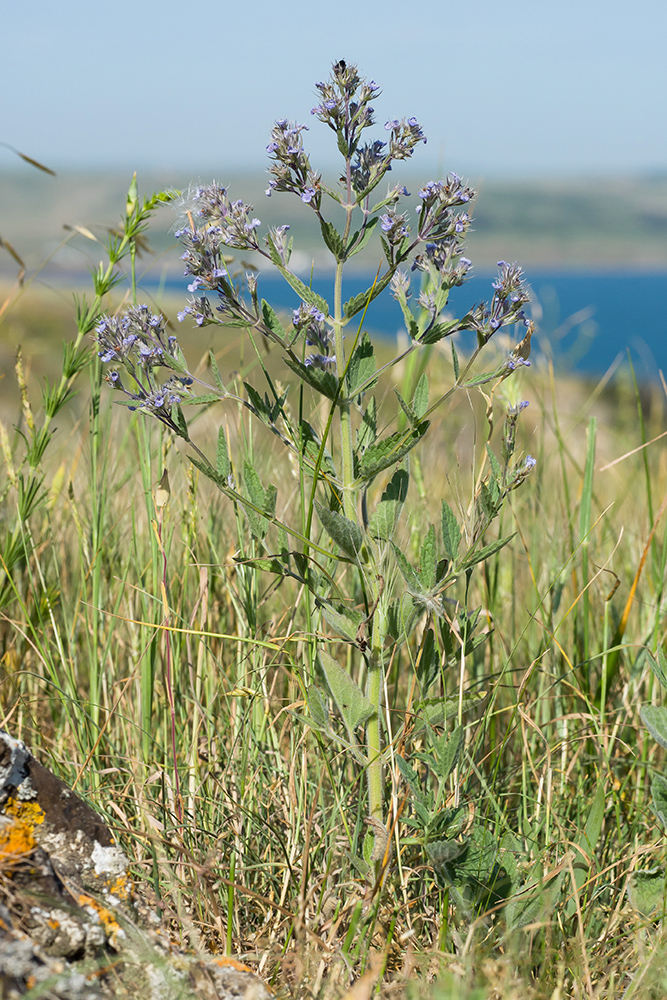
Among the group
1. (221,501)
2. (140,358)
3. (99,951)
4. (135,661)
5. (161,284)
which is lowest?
(99,951)

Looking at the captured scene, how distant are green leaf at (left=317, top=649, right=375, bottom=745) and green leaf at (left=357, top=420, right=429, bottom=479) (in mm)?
357

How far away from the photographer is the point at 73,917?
1.20 metres

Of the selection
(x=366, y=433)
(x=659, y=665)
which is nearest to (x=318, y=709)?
(x=366, y=433)

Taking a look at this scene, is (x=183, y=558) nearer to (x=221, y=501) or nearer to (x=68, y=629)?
(x=68, y=629)

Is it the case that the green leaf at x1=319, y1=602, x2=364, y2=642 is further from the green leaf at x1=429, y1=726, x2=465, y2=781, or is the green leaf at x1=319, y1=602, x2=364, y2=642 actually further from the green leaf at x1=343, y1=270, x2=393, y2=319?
the green leaf at x1=343, y1=270, x2=393, y2=319

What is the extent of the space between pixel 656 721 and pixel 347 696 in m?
0.67

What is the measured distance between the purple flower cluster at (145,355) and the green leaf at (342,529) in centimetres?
34

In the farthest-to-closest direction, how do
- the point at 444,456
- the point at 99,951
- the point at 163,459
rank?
the point at 444,456 < the point at 163,459 < the point at 99,951

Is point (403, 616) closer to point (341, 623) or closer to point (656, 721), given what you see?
point (341, 623)

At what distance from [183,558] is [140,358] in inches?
33.2

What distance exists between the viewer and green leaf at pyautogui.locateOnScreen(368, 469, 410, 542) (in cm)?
152

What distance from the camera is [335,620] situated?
1510 millimetres

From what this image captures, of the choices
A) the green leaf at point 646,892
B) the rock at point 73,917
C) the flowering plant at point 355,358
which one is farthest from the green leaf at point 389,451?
the green leaf at point 646,892

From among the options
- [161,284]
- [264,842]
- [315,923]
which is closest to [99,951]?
[315,923]
